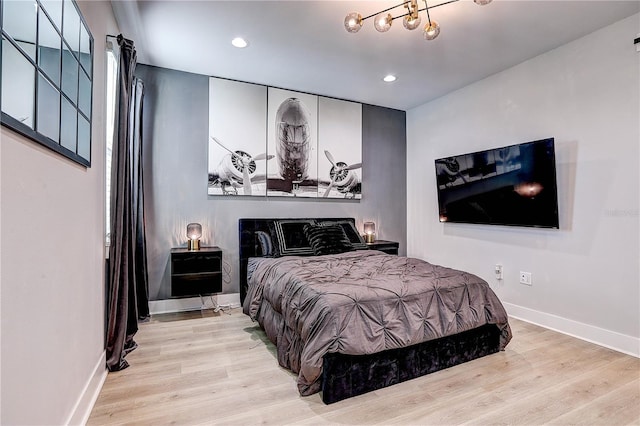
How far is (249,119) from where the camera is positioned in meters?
4.15

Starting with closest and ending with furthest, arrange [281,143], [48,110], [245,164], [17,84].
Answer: [17,84]
[48,110]
[245,164]
[281,143]

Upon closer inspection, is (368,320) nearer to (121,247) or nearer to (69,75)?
(121,247)

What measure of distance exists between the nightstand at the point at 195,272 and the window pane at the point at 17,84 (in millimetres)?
2447

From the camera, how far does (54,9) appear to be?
140cm

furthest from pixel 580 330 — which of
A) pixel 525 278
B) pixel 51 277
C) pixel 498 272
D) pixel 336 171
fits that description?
pixel 51 277

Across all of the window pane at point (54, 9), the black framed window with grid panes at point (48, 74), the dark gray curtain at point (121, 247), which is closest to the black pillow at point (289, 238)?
the dark gray curtain at point (121, 247)

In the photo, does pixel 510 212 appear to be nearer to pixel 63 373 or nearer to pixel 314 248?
pixel 314 248

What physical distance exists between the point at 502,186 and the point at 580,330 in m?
1.57

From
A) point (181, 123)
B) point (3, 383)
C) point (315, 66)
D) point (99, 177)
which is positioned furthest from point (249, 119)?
point (3, 383)

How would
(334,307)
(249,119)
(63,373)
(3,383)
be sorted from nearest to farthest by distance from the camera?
1. (3,383)
2. (63,373)
3. (334,307)
4. (249,119)

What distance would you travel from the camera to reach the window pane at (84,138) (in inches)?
69.1

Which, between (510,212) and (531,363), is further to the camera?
(510,212)

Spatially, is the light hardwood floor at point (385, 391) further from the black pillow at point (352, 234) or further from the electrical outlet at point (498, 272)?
the black pillow at point (352, 234)

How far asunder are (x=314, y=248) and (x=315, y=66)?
208cm
